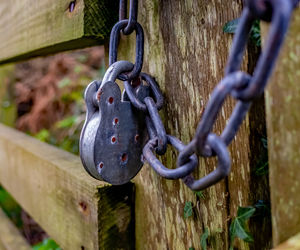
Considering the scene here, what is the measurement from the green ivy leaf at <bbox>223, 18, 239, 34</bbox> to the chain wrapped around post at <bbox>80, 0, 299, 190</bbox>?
10cm

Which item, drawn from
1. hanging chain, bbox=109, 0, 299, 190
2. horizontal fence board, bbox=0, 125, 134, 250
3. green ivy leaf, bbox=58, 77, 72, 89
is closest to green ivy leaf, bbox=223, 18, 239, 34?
hanging chain, bbox=109, 0, 299, 190

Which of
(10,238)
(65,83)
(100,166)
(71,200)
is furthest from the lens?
(65,83)

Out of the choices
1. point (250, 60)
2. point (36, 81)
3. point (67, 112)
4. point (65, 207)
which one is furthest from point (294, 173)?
point (36, 81)

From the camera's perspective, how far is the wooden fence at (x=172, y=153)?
48 cm

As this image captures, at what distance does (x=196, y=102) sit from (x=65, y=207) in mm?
592

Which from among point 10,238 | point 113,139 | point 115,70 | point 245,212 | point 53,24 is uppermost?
point 53,24

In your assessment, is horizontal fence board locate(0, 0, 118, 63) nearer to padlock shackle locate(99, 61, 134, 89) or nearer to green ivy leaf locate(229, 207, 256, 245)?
padlock shackle locate(99, 61, 134, 89)

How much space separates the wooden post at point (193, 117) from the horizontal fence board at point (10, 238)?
1514 millimetres

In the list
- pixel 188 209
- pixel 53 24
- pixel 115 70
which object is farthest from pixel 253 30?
pixel 53 24

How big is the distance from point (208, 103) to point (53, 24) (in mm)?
641

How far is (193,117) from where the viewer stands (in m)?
0.65

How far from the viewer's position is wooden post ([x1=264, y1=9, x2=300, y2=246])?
0.46m

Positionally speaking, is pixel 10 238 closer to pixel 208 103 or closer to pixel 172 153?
pixel 172 153

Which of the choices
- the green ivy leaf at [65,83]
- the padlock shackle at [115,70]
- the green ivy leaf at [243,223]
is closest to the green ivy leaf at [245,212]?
the green ivy leaf at [243,223]
